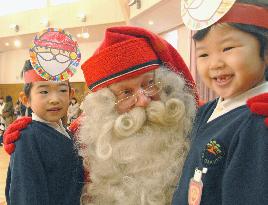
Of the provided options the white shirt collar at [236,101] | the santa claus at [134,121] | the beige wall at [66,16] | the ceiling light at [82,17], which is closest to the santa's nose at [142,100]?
the santa claus at [134,121]

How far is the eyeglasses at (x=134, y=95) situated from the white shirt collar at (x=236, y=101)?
393 mm

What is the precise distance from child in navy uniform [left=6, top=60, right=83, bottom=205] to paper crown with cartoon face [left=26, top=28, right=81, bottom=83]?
37 mm

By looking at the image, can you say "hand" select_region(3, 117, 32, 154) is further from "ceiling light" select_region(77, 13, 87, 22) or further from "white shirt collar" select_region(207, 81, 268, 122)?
"ceiling light" select_region(77, 13, 87, 22)

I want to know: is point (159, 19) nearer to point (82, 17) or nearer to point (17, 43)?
point (82, 17)

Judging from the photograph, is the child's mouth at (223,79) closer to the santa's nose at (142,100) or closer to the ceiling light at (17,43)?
the santa's nose at (142,100)

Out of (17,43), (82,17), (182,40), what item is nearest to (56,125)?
(182,40)

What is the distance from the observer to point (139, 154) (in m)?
1.49

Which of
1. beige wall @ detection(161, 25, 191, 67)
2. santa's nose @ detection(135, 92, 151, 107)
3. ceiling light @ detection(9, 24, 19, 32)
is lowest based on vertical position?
santa's nose @ detection(135, 92, 151, 107)

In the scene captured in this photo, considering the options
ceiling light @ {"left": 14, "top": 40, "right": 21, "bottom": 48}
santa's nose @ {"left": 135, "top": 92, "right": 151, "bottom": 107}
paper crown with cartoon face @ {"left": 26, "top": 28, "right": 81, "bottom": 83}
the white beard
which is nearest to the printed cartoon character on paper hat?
paper crown with cartoon face @ {"left": 26, "top": 28, "right": 81, "bottom": 83}

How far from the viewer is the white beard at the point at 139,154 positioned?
145 centimetres

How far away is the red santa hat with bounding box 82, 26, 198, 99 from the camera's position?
154 centimetres

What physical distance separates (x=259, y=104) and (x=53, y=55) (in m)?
1.21

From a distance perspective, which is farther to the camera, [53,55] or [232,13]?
[53,55]

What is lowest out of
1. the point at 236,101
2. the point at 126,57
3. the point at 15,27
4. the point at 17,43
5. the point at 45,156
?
the point at 45,156
